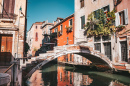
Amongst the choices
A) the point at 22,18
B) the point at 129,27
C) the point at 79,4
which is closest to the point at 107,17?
the point at 129,27

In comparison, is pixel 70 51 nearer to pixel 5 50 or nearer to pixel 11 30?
pixel 11 30

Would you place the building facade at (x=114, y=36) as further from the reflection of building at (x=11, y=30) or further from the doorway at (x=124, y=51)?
the reflection of building at (x=11, y=30)

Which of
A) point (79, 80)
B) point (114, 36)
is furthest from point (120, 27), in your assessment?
point (79, 80)

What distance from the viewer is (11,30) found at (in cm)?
718

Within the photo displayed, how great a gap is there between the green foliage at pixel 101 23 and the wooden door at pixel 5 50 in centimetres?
667

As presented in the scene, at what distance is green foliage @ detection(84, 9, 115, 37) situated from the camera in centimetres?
924

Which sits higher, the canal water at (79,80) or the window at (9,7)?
the window at (9,7)

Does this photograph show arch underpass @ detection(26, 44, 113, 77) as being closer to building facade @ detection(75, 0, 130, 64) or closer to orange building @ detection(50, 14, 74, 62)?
building facade @ detection(75, 0, 130, 64)

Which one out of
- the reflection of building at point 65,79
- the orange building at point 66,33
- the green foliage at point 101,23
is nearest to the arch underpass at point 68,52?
the reflection of building at point 65,79

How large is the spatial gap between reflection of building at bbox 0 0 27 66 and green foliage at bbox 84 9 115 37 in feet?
19.2

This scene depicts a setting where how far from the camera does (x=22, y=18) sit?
298 inches

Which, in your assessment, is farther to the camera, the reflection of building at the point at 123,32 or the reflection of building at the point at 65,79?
the reflection of building at the point at 123,32

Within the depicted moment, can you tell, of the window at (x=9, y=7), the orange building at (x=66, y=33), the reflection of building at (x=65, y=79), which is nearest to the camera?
the reflection of building at (x=65, y=79)

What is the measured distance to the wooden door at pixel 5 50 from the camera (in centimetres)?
705
